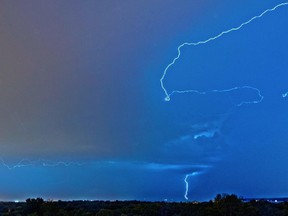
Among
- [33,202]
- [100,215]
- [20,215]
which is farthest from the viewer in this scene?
[33,202]

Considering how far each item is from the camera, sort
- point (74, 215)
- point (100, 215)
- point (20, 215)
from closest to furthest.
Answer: point (100, 215)
point (74, 215)
point (20, 215)

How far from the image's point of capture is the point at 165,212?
43.6 meters

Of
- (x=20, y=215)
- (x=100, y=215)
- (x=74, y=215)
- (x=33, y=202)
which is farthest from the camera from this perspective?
(x=33, y=202)

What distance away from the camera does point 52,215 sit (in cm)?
3903

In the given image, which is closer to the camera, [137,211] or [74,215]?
[74,215]

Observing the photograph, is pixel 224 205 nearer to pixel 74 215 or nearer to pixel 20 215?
pixel 74 215

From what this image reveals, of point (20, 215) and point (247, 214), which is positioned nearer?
point (247, 214)

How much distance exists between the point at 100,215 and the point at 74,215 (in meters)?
3.39

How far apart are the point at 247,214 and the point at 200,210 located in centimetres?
369

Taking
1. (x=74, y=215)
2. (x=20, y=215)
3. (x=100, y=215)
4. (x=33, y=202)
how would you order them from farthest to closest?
(x=33, y=202) → (x=20, y=215) → (x=74, y=215) → (x=100, y=215)

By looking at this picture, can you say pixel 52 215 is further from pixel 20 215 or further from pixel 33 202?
pixel 33 202

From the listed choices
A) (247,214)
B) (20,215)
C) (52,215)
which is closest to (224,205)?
(247,214)

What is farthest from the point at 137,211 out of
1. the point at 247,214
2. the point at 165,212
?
the point at 247,214

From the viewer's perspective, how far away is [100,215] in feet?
121
